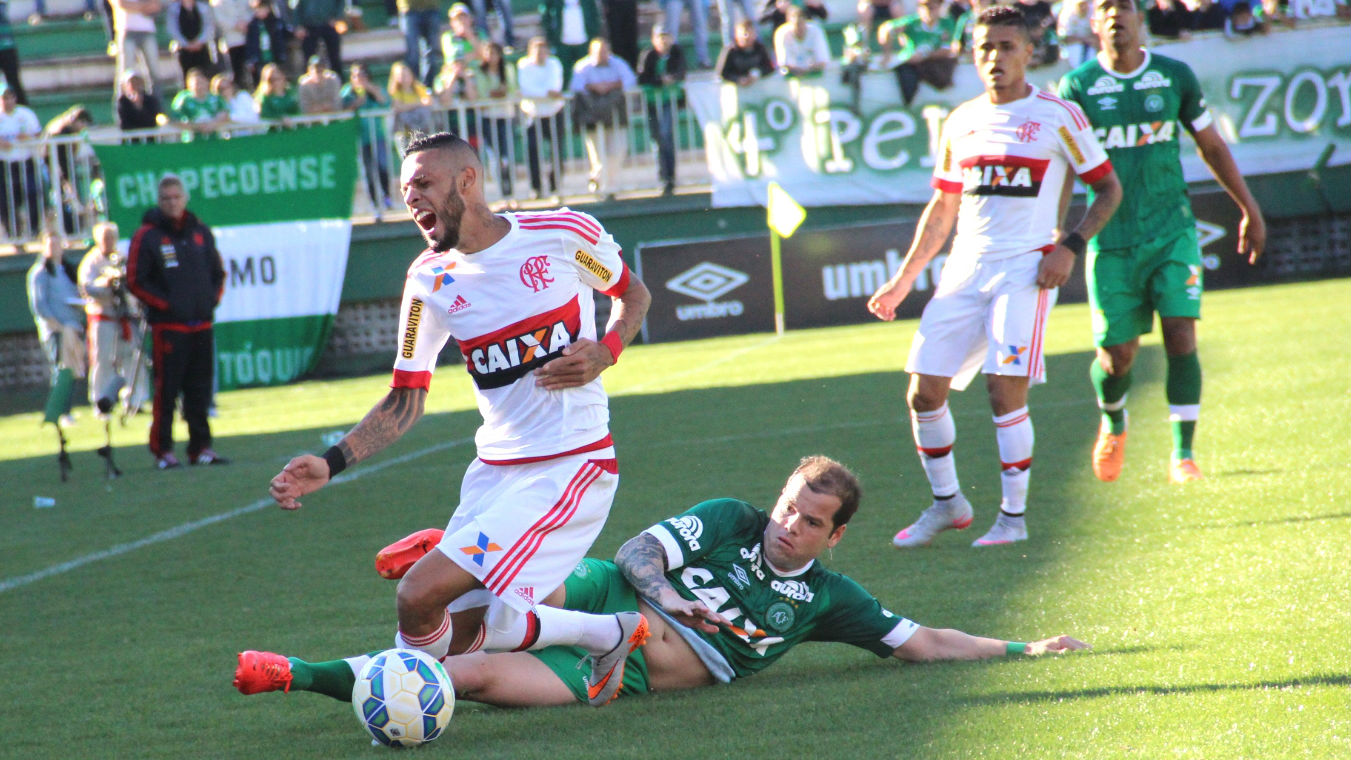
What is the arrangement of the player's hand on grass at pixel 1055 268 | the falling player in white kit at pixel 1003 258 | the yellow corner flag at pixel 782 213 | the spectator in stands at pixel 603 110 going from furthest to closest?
the spectator in stands at pixel 603 110, the yellow corner flag at pixel 782 213, the falling player in white kit at pixel 1003 258, the player's hand on grass at pixel 1055 268

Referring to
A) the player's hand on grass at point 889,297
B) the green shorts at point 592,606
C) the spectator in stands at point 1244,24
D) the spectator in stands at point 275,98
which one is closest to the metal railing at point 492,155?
the spectator in stands at point 275,98

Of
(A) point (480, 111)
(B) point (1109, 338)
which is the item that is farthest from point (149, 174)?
(B) point (1109, 338)

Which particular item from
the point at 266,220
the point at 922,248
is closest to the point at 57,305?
the point at 266,220

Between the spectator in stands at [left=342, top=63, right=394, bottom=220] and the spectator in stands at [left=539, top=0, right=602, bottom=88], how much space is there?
9.48 feet

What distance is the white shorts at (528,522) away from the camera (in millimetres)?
4160

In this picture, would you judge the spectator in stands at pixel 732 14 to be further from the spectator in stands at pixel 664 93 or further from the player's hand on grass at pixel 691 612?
the player's hand on grass at pixel 691 612

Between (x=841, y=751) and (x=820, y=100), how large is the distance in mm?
15473

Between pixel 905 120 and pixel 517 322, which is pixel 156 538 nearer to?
pixel 517 322

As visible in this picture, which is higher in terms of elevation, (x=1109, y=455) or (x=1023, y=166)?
(x=1023, y=166)

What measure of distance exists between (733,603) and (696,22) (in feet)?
55.6

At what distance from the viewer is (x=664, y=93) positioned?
18.8 m

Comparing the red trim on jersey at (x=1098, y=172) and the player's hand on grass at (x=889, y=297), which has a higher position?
the red trim on jersey at (x=1098, y=172)

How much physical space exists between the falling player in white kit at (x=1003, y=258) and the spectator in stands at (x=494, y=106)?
1248cm

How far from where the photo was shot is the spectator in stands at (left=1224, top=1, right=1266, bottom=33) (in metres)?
18.1
